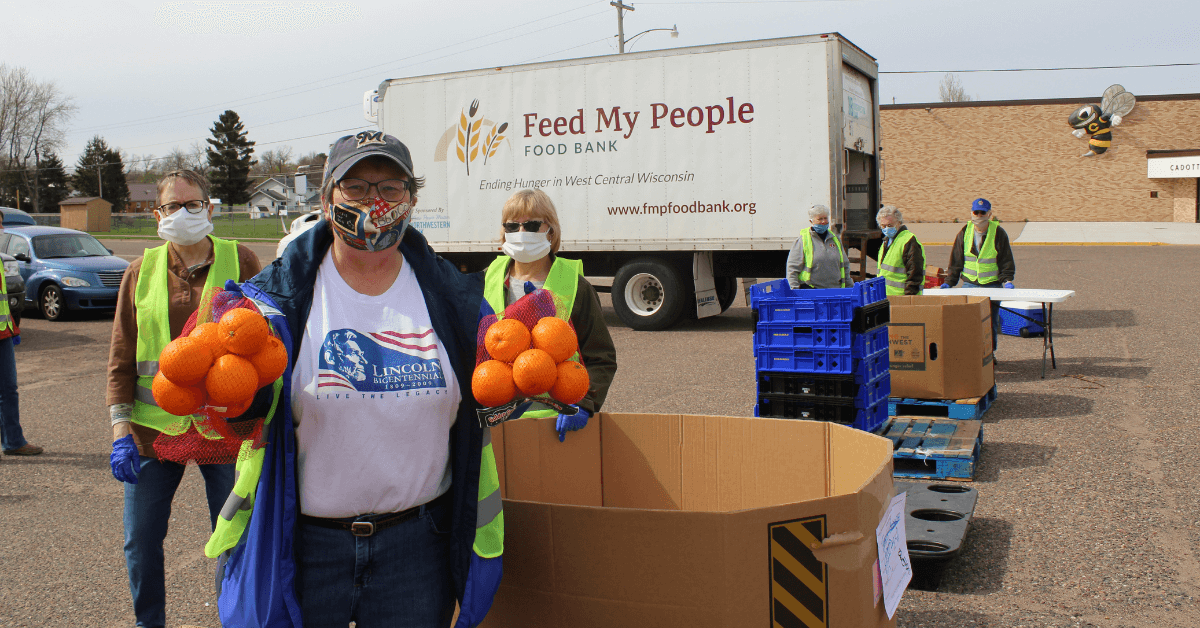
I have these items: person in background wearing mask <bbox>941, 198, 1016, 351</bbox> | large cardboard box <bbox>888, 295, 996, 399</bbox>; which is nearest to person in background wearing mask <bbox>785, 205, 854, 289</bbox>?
large cardboard box <bbox>888, 295, 996, 399</bbox>

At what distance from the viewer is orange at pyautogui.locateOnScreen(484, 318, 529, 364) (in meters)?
1.93

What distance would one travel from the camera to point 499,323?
1.97 m

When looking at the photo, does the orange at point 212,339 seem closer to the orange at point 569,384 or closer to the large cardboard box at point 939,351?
the orange at point 569,384

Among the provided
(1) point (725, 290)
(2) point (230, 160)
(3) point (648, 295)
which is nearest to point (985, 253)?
(1) point (725, 290)

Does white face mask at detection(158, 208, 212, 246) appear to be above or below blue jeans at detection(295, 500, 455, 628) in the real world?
above

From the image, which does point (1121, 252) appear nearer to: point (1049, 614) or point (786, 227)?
point (786, 227)

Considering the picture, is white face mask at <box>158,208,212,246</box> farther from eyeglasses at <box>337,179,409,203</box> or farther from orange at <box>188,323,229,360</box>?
orange at <box>188,323,229,360</box>

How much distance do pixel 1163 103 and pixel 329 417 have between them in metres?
45.8

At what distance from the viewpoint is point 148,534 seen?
3125 millimetres

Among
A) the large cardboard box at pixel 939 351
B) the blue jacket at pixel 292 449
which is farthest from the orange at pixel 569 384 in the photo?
the large cardboard box at pixel 939 351

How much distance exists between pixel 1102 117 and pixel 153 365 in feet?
142

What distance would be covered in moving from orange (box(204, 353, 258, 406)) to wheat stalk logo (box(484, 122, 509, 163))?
12.5 m

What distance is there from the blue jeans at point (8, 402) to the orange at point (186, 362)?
6.40 metres

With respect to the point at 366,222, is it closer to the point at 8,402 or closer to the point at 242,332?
the point at 242,332
